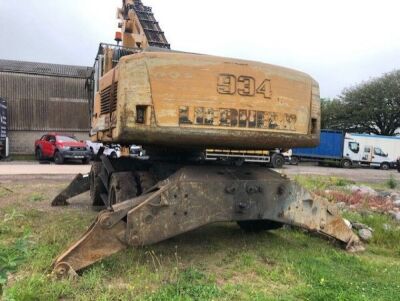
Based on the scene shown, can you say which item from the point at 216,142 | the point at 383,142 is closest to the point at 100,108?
the point at 216,142

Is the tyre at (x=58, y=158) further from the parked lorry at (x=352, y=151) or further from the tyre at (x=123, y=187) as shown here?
the tyre at (x=123, y=187)

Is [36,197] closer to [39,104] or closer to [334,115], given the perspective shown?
[39,104]

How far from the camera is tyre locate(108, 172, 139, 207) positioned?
5746 millimetres

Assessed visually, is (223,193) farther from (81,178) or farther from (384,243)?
(81,178)

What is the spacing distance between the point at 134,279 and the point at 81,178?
4.76m

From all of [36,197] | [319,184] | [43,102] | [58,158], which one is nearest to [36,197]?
[36,197]

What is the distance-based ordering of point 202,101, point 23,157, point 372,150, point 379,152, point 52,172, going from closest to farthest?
point 202,101
point 52,172
point 23,157
point 372,150
point 379,152

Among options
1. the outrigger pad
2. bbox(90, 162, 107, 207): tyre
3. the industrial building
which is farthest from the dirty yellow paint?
the industrial building

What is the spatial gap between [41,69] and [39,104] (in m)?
4.54

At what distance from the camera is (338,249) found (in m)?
5.96

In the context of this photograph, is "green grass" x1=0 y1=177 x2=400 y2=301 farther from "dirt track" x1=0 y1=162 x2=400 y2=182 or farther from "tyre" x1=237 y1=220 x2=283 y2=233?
"dirt track" x1=0 y1=162 x2=400 y2=182

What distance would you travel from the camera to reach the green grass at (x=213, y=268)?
4035 millimetres

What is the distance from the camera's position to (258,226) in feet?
21.8

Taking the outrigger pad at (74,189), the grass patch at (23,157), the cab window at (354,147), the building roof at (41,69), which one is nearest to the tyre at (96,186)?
the outrigger pad at (74,189)
